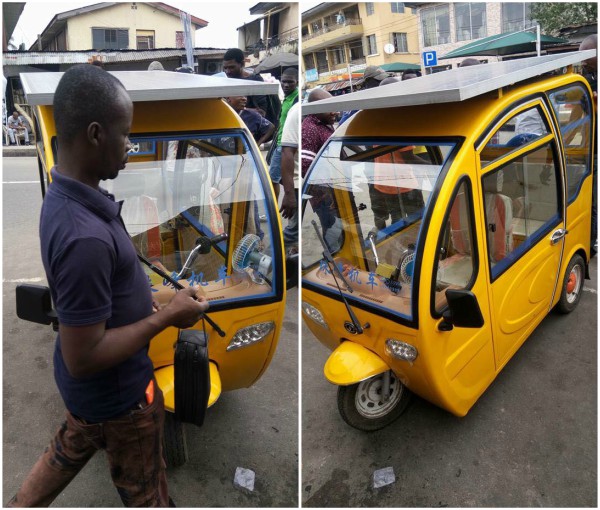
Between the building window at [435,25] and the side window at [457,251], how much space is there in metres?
25.8

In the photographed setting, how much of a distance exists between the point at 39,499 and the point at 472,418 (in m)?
2.35

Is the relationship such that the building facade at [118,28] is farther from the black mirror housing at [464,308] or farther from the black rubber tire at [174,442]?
the black mirror housing at [464,308]

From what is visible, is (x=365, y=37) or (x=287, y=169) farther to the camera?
(x=365, y=37)

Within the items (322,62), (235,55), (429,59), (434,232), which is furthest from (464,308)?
(322,62)

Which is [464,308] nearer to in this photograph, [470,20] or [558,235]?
[558,235]

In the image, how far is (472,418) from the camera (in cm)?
301

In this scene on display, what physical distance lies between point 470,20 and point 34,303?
26.9 m

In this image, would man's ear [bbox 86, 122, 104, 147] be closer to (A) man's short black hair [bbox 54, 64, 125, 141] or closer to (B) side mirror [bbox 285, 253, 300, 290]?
(A) man's short black hair [bbox 54, 64, 125, 141]

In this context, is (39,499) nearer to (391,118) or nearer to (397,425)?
(397,425)

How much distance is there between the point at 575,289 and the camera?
4.10 meters

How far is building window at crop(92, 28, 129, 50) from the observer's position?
2052 centimetres

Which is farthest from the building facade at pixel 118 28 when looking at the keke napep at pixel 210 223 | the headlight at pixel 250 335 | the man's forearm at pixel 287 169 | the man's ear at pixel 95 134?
the man's ear at pixel 95 134

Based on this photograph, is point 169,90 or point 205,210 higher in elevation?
point 169,90

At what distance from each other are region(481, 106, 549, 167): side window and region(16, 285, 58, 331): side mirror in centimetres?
220
